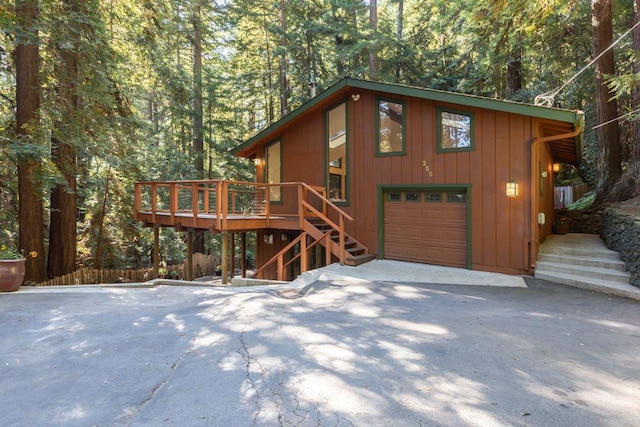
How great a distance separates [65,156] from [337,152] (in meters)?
6.77

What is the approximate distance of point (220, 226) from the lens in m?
7.82

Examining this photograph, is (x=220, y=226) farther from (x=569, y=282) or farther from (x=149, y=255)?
(x=149, y=255)

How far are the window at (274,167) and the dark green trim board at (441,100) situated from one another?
455 millimetres

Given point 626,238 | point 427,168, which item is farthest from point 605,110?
point 427,168

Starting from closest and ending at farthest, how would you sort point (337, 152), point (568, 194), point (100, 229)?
point (337, 152), point (100, 229), point (568, 194)

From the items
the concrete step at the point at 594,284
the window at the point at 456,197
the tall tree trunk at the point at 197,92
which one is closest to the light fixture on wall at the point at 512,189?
the window at the point at 456,197

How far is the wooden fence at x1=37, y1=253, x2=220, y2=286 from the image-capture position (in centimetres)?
849

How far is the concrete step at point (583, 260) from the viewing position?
19.9 ft

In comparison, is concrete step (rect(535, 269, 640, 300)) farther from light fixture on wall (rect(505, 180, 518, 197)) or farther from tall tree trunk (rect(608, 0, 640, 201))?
tall tree trunk (rect(608, 0, 640, 201))

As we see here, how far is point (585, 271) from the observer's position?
6.12m

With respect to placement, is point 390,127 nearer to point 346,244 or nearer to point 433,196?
point 433,196

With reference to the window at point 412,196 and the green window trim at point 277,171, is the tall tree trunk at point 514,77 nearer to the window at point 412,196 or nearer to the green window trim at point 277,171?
the window at point 412,196

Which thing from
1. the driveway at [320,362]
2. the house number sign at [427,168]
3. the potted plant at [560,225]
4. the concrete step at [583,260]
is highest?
the house number sign at [427,168]

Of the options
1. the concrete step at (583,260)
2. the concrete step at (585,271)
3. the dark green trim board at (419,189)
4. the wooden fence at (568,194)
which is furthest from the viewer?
the wooden fence at (568,194)
